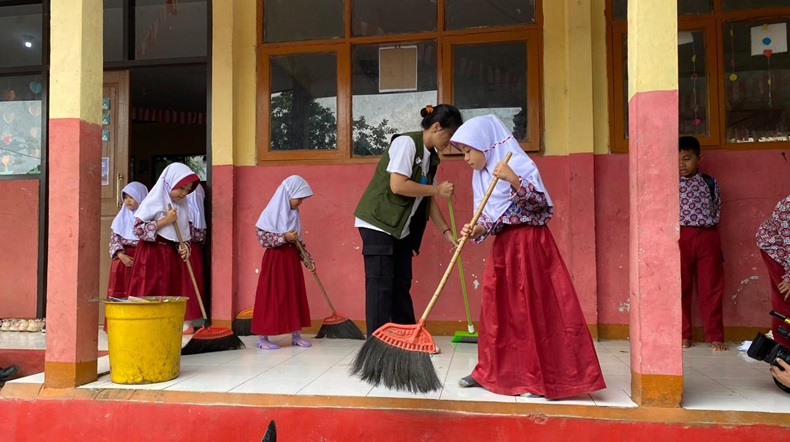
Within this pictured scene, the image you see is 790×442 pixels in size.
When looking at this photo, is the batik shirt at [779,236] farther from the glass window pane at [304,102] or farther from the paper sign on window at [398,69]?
the glass window pane at [304,102]

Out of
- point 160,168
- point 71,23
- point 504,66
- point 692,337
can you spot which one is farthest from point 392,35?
point 160,168

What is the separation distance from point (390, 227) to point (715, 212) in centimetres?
261

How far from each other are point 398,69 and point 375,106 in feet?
1.27

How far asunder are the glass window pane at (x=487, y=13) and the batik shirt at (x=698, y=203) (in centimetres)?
187

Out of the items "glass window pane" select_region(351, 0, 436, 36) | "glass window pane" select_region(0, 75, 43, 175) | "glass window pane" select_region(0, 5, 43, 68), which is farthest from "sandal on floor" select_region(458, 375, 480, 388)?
"glass window pane" select_region(0, 5, 43, 68)

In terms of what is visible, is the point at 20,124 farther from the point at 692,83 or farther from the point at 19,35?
the point at 692,83

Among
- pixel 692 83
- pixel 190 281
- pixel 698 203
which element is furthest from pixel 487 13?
pixel 190 281

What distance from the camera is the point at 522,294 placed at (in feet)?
9.57

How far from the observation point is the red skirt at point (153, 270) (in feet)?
14.8

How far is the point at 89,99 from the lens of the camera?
3354mm

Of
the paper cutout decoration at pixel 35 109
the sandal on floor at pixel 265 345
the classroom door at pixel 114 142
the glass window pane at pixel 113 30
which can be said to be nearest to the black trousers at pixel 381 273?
the sandal on floor at pixel 265 345

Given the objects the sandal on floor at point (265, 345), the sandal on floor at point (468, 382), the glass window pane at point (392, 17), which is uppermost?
the glass window pane at point (392, 17)

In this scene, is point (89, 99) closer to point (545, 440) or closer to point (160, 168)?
point (545, 440)

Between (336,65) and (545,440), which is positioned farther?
(336,65)
